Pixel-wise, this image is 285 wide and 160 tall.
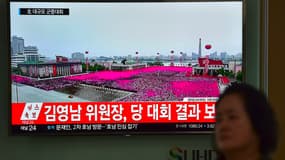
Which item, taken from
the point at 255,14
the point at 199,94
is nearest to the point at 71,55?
the point at 199,94

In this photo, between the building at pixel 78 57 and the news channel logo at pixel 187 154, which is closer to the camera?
the building at pixel 78 57

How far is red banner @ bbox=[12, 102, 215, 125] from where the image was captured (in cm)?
342

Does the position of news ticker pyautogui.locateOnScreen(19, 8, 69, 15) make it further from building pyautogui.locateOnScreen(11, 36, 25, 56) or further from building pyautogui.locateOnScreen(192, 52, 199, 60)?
building pyautogui.locateOnScreen(192, 52, 199, 60)

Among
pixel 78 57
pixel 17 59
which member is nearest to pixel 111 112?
pixel 78 57

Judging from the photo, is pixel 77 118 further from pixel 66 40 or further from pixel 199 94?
pixel 199 94

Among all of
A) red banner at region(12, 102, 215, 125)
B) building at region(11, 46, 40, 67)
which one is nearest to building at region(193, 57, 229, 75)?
red banner at region(12, 102, 215, 125)

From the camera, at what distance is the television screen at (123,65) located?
3.43 m

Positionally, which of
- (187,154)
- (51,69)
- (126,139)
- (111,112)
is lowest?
(187,154)

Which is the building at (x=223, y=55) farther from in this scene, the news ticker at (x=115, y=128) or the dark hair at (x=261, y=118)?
the dark hair at (x=261, y=118)

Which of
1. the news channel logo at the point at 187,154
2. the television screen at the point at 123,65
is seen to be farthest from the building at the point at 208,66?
the news channel logo at the point at 187,154

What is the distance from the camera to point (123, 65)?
346cm

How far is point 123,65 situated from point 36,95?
677 mm

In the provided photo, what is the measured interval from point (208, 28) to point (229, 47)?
213 millimetres

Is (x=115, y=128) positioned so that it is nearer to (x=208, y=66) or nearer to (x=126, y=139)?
(x=126, y=139)
